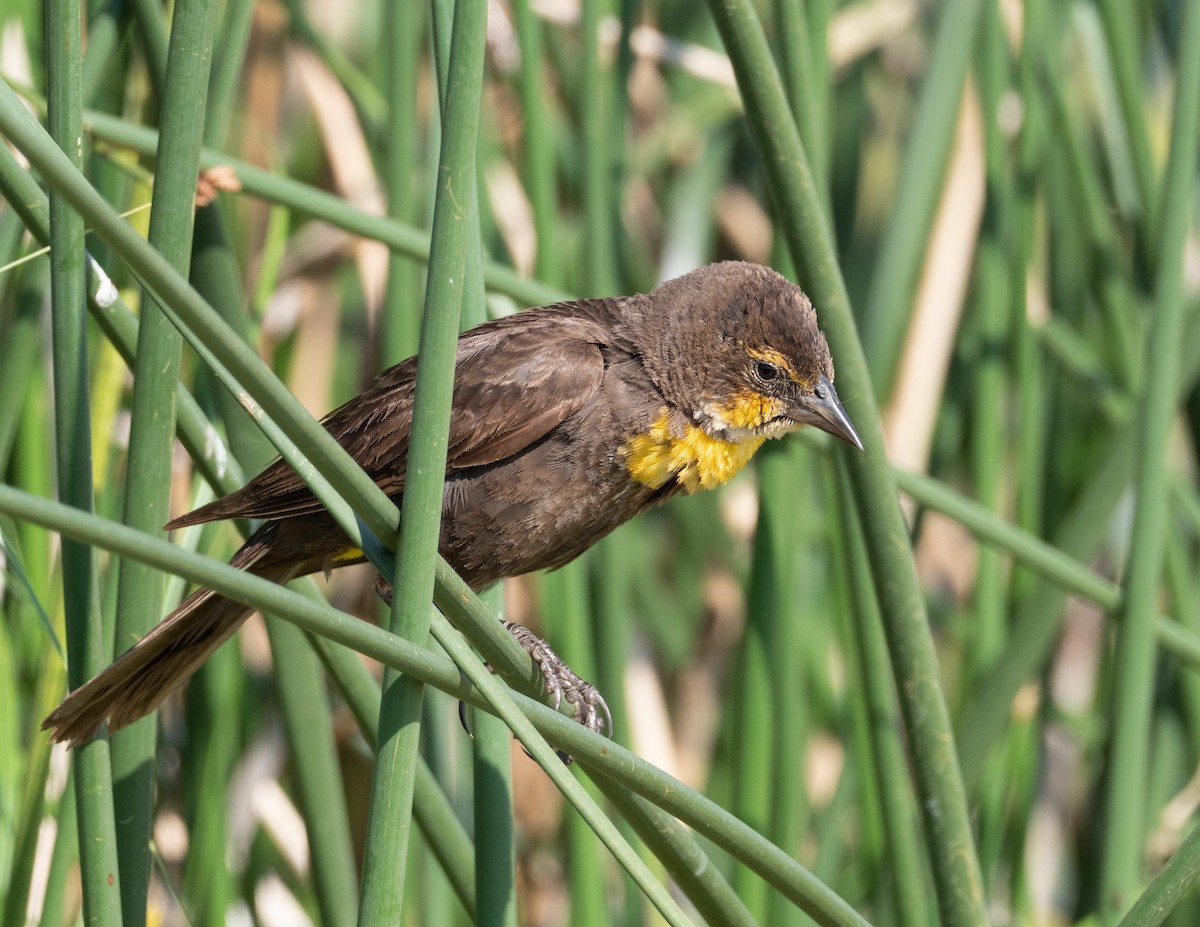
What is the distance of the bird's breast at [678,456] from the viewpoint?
2.33 metres

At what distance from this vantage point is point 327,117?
11.7 feet

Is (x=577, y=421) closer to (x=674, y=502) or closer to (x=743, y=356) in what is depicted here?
(x=743, y=356)

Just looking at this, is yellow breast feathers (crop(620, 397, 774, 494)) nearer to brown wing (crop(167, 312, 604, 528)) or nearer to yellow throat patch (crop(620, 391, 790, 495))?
yellow throat patch (crop(620, 391, 790, 495))

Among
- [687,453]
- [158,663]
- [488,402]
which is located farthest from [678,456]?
[158,663]

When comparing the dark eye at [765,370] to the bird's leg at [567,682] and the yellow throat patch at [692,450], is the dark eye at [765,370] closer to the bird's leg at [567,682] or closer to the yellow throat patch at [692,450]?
the yellow throat patch at [692,450]

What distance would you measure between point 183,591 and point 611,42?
87.9 inches

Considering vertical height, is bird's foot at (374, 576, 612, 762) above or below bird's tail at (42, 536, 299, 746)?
below

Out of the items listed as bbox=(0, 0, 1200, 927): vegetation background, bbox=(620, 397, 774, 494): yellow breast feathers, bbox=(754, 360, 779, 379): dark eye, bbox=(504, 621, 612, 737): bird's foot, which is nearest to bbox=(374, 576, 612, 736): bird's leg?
bbox=(504, 621, 612, 737): bird's foot

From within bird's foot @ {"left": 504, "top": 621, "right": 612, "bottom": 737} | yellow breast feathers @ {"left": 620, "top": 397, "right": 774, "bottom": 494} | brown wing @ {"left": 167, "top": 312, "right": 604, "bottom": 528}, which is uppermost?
brown wing @ {"left": 167, "top": 312, "right": 604, "bottom": 528}

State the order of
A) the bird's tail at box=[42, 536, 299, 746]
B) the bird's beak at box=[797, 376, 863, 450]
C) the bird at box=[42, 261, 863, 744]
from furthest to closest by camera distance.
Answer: the bird at box=[42, 261, 863, 744]
the bird's beak at box=[797, 376, 863, 450]
the bird's tail at box=[42, 536, 299, 746]

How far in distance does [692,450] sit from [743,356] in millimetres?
199

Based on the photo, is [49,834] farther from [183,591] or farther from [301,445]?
[301,445]

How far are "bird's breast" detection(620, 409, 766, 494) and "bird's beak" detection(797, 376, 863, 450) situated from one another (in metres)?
0.15

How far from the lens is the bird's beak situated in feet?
6.93
